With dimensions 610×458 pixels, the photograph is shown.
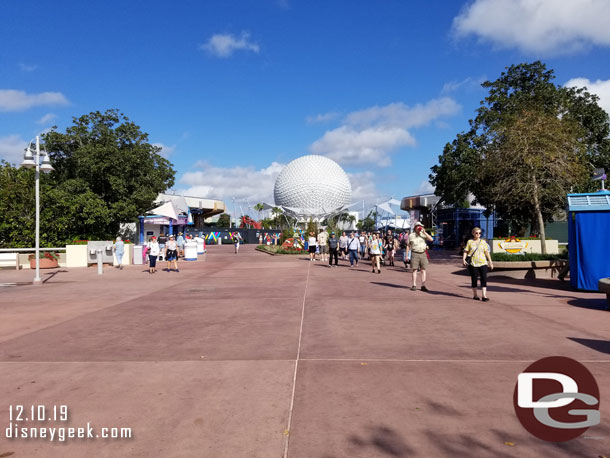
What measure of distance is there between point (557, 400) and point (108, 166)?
25.0 m

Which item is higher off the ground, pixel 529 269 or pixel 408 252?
pixel 408 252

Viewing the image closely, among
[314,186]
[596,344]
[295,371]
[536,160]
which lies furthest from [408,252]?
[314,186]

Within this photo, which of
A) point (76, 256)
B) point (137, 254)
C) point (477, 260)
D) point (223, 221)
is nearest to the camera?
point (477, 260)

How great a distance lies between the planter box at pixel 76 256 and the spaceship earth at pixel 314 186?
6084 cm

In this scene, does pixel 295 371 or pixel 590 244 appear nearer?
pixel 295 371

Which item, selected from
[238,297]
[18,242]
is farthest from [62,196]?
[238,297]

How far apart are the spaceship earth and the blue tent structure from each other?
69386 mm

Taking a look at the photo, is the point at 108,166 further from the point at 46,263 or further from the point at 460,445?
the point at 460,445

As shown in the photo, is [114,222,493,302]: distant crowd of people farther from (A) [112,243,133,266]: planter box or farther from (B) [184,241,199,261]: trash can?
(B) [184,241,199,261]: trash can

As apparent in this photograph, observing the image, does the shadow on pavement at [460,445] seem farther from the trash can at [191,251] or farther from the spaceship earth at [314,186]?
the spaceship earth at [314,186]

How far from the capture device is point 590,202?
1237 centimetres

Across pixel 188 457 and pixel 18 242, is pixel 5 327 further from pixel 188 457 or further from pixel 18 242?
pixel 18 242

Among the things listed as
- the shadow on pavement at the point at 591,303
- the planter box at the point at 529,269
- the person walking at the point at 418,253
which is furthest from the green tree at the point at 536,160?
the shadow on pavement at the point at 591,303

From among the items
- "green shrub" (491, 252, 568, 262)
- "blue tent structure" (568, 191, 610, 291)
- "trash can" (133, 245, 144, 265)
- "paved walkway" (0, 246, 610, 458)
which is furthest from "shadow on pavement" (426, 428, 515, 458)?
"trash can" (133, 245, 144, 265)
